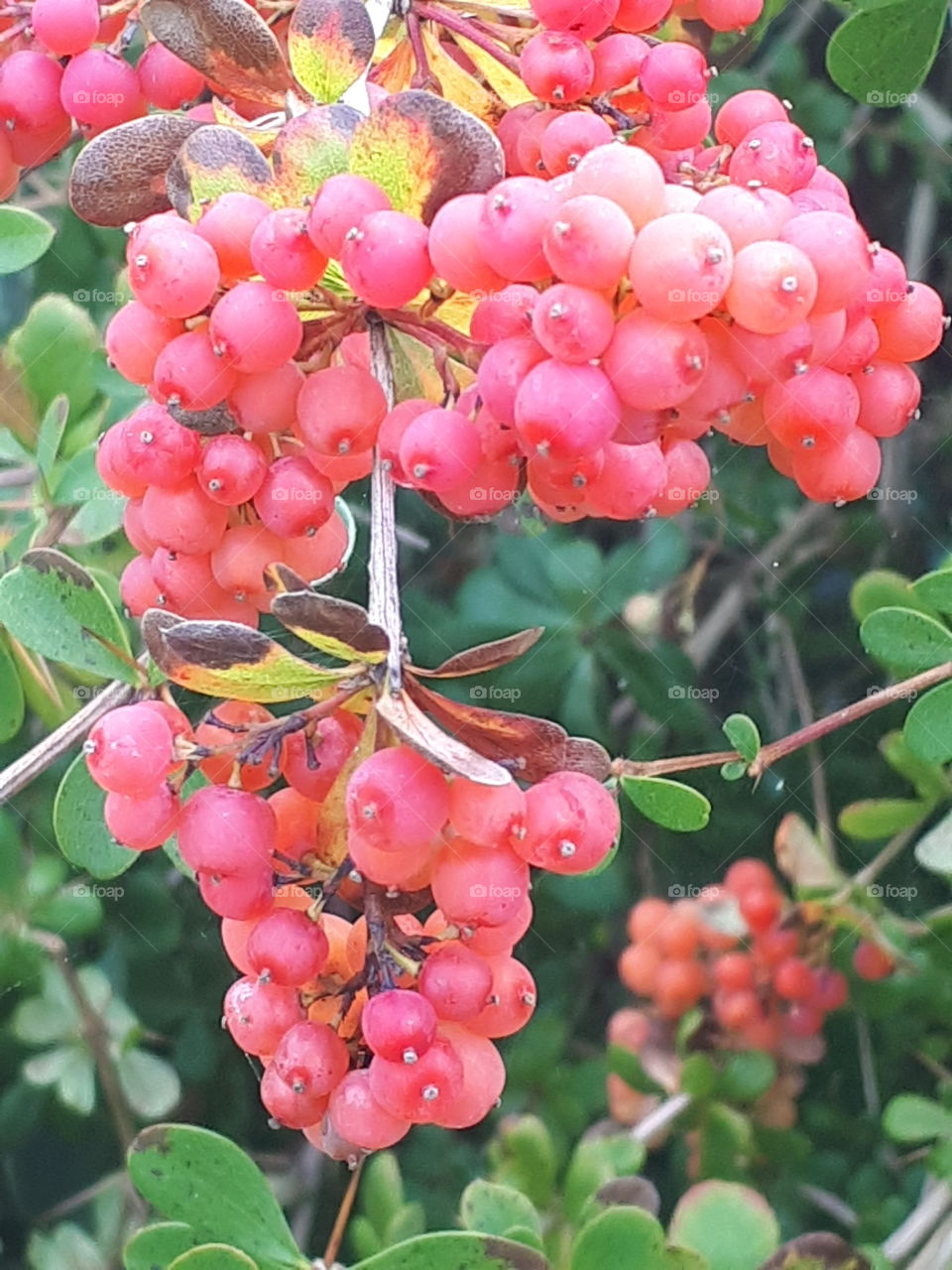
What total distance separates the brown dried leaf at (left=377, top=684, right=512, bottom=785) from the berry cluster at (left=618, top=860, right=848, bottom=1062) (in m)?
0.92

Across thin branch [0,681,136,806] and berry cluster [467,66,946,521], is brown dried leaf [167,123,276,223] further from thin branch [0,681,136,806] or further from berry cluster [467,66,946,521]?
thin branch [0,681,136,806]

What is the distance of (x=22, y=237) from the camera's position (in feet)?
2.59

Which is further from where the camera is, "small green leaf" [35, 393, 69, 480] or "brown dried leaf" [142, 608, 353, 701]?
"small green leaf" [35, 393, 69, 480]

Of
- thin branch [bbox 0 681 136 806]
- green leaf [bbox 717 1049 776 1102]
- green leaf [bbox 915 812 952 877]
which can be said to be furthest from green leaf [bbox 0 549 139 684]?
green leaf [bbox 717 1049 776 1102]

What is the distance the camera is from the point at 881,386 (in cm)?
62

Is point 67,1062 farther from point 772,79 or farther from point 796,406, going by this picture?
point 772,79

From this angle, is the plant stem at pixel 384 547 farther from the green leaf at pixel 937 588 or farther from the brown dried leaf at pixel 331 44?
the green leaf at pixel 937 588

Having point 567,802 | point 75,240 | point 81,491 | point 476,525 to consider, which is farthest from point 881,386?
point 75,240

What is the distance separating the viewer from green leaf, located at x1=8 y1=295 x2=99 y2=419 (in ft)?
3.37

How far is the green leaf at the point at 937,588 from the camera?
0.81m

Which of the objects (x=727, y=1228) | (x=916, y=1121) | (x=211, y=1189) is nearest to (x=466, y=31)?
(x=211, y=1189)

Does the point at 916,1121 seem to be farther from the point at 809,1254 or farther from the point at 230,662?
the point at 230,662

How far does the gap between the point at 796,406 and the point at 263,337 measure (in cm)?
22

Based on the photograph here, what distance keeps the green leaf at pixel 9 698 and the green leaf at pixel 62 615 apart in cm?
22
